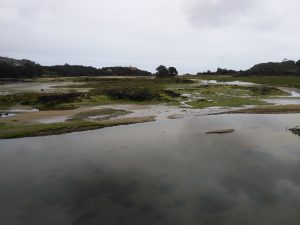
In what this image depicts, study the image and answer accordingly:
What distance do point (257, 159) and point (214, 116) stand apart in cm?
1685

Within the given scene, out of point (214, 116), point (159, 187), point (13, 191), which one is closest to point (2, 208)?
point (13, 191)

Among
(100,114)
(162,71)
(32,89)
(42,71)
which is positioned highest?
(162,71)

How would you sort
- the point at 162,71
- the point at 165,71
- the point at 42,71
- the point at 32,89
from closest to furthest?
the point at 32,89, the point at 162,71, the point at 165,71, the point at 42,71

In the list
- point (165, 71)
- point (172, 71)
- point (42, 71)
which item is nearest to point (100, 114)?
point (165, 71)

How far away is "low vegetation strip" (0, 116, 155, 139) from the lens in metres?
27.1

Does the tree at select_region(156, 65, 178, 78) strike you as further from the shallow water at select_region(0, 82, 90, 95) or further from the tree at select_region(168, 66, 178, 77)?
the shallow water at select_region(0, 82, 90, 95)

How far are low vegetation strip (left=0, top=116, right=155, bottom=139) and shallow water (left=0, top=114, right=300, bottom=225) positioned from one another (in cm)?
140

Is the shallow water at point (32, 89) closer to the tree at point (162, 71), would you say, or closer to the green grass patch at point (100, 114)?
the green grass patch at point (100, 114)

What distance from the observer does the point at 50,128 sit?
28.7m

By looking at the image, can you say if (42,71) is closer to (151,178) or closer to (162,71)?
(162,71)

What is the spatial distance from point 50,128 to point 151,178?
13.9 metres

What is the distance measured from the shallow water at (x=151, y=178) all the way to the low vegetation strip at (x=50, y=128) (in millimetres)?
1398

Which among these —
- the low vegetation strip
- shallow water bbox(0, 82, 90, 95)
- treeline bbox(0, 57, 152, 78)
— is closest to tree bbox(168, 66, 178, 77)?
treeline bbox(0, 57, 152, 78)

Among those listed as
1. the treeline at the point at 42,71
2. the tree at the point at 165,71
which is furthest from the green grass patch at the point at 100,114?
the tree at the point at 165,71
